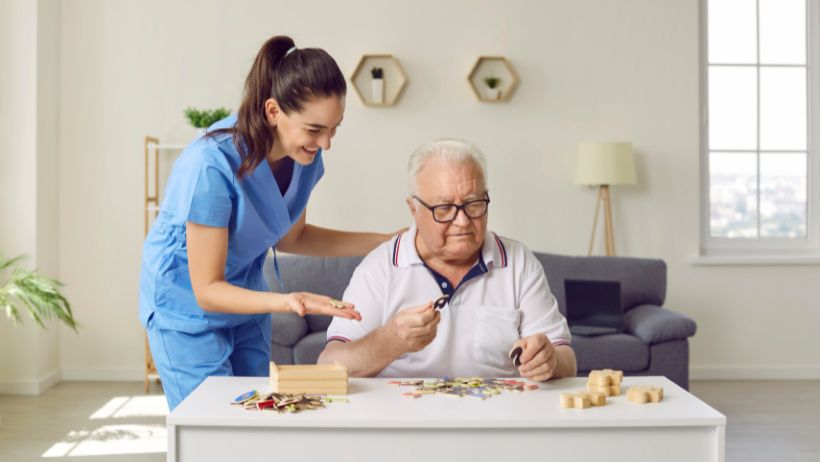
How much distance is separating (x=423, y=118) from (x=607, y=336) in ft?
5.51

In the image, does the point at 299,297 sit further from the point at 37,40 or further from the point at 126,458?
the point at 37,40

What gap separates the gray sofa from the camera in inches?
163

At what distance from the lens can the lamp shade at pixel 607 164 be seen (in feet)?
15.9

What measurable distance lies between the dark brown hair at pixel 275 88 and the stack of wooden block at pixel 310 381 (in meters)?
0.46

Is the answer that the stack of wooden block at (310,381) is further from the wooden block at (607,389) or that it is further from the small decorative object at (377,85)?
the small decorative object at (377,85)

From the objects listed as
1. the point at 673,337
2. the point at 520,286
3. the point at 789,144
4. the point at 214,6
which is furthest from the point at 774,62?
the point at 520,286

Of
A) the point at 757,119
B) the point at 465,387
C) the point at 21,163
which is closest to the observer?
the point at 465,387

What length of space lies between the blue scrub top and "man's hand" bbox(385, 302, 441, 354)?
0.39 m

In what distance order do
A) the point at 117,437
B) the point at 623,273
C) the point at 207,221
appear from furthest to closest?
1. the point at 623,273
2. the point at 117,437
3. the point at 207,221

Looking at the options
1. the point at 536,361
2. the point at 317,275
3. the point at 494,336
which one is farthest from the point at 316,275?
the point at 536,361

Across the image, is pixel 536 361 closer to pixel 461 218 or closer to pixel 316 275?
pixel 461 218

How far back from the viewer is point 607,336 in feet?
13.9

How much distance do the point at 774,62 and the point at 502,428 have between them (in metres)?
4.54

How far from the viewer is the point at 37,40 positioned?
4.81 m
